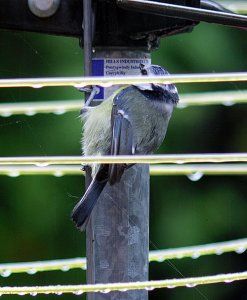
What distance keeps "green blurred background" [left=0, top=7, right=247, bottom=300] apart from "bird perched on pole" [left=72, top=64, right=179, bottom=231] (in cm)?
87

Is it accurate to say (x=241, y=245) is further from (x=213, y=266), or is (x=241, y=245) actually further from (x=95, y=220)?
(x=95, y=220)

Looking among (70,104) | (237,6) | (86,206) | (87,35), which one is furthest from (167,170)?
(87,35)

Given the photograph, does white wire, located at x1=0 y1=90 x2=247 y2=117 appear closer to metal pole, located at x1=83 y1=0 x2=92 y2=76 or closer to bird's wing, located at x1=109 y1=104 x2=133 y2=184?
bird's wing, located at x1=109 y1=104 x2=133 y2=184

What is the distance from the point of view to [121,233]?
6.15 feet

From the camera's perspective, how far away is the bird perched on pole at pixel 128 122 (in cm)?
221

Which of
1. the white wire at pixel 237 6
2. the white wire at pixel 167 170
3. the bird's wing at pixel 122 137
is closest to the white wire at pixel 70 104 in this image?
the white wire at pixel 167 170

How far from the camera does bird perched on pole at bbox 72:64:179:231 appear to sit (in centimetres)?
221

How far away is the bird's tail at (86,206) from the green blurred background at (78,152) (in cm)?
127

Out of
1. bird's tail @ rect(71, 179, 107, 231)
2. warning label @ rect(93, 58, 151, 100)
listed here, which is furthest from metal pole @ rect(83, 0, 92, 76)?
bird's tail @ rect(71, 179, 107, 231)

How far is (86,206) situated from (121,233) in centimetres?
13

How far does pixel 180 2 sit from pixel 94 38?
0.62ft

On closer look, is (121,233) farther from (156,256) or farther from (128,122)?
(156,256)

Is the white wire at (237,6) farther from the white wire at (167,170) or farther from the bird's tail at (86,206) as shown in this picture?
the bird's tail at (86,206)

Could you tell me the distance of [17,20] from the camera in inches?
77.0
